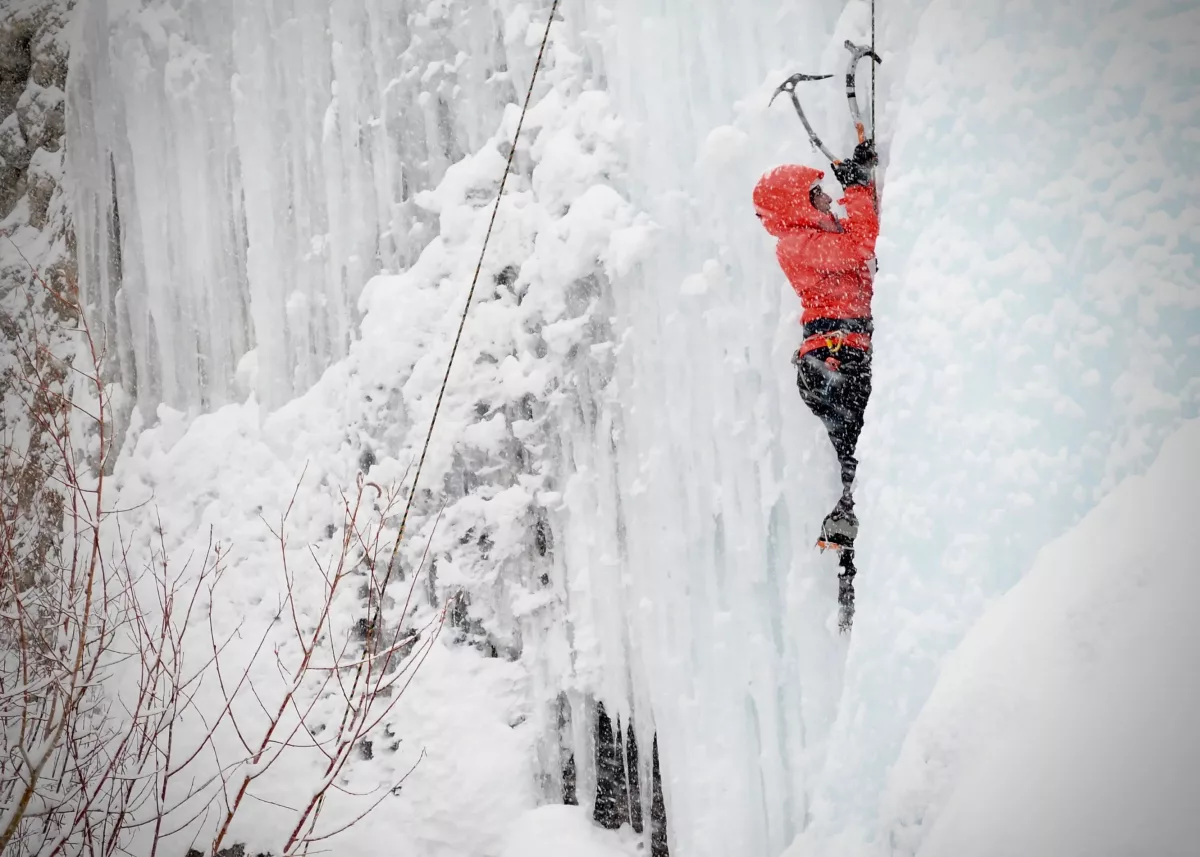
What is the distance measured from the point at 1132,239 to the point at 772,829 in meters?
1.42

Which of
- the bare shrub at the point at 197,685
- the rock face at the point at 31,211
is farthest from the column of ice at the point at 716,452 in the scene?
the rock face at the point at 31,211

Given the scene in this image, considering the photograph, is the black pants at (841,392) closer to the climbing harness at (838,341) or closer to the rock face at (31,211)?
the climbing harness at (838,341)

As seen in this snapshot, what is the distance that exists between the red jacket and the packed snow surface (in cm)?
14

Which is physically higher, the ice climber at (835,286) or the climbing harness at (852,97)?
the climbing harness at (852,97)

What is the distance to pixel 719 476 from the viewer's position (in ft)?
6.61

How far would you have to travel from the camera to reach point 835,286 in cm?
168

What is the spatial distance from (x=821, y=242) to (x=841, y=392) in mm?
326

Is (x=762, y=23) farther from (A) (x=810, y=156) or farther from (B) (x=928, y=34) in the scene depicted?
(B) (x=928, y=34)

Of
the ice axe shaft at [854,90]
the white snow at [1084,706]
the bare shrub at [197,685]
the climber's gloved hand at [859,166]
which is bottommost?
the white snow at [1084,706]

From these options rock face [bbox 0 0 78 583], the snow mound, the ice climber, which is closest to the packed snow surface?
the snow mound

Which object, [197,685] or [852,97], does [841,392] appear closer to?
[852,97]

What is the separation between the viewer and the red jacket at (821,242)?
1.64 metres

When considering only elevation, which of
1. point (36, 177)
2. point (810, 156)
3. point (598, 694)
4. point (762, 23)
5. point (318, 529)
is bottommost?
point (598, 694)

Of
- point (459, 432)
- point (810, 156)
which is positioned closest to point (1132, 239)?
point (810, 156)
